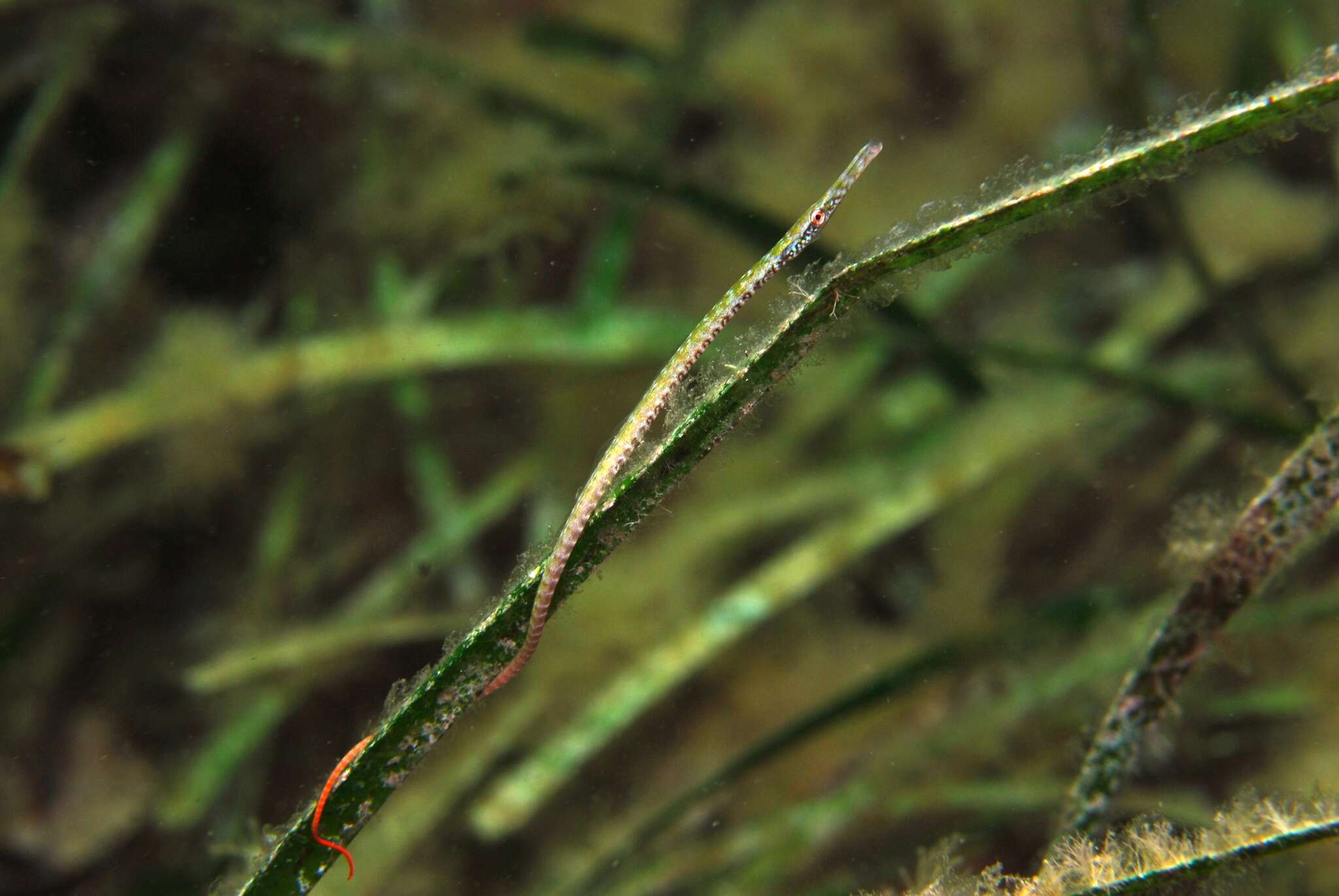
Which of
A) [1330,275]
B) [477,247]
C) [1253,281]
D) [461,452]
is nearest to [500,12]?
[477,247]

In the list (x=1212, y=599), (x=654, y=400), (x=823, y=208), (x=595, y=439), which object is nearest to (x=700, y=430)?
(x=654, y=400)

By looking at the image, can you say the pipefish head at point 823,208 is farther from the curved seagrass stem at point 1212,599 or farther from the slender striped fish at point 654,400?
the curved seagrass stem at point 1212,599

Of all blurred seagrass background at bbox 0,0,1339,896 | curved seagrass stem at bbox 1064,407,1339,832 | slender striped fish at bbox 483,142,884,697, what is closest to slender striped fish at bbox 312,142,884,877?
slender striped fish at bbox 483,142,884,697

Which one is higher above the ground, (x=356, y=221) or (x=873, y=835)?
(x=356, y=221)

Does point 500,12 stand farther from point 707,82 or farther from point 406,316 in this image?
point 406,316

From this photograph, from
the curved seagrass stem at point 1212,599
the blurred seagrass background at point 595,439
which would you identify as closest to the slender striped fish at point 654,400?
the curved seagrass stem at point 1212,599

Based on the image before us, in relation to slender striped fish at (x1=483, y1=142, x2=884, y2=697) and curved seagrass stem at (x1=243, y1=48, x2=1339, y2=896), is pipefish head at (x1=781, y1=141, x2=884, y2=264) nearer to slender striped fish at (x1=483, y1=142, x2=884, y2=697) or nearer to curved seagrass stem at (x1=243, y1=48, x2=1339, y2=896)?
slender striped fish at (x1=483, y1=142, x2=884, y2=697)
